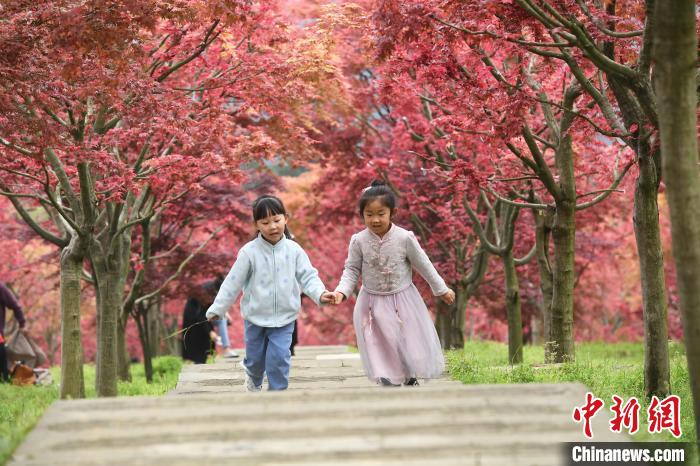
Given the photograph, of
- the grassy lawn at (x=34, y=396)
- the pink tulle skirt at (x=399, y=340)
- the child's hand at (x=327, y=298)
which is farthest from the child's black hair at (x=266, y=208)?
the grassy lawn at (x=34, y=396)


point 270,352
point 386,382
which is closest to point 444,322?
point 386,382

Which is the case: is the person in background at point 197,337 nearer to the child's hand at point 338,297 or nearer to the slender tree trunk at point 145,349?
the slender tree trunk at point 145,349

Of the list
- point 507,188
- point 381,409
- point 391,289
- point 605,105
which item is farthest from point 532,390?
point 507,188

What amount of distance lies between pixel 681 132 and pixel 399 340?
3206 millimetres

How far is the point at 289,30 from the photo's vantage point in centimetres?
1086

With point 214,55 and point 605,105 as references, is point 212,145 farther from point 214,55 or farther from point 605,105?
point 605,105

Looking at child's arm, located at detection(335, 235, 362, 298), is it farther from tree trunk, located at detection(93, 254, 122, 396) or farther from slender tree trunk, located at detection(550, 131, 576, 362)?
tree trunk, located at detection(93, 254, 122, 396)

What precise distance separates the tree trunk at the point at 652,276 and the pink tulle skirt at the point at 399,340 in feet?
5.37

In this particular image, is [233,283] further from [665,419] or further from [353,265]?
[665,419]

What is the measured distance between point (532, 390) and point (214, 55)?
8.06m

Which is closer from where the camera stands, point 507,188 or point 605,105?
point 605,105

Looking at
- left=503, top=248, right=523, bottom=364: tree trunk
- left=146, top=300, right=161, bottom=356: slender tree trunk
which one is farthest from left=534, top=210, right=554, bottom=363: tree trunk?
left=146, top=300, right=161, bottom=356: slender tree trunk

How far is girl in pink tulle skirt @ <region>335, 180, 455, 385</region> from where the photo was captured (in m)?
6.86

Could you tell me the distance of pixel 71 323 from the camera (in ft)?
30.5
